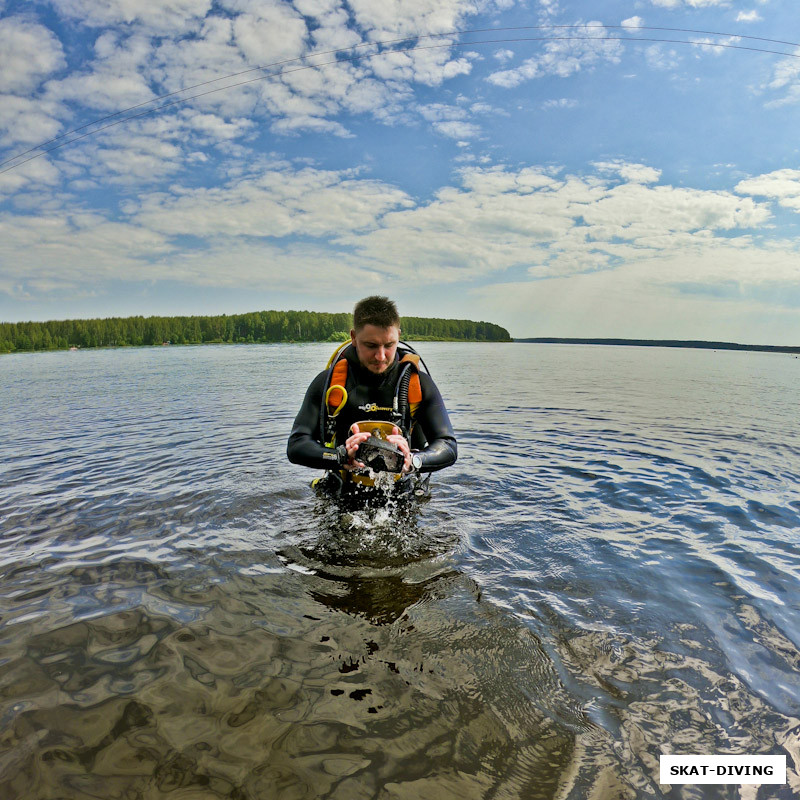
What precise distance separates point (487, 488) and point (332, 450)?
3.52 metres

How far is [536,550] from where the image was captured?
5.78m

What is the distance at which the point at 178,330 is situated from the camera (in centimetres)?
18512

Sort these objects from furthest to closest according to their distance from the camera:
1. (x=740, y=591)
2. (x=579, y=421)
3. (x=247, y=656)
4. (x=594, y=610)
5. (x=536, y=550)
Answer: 1. (x=579, y=421)
2. (x=536, y=550)
3. (x=740, y=591)
4. (x=594, y=610)
5. (x=247, y=656)

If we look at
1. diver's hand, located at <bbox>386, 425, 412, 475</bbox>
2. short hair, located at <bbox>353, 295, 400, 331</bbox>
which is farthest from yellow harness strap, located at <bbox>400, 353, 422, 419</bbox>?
diver's hand, located at <bbox>386, 425, 412, 475</bbox>

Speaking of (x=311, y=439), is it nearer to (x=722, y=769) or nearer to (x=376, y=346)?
(x=376, y=346)

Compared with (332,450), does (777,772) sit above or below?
below

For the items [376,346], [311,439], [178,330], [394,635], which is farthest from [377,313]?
[178,330]

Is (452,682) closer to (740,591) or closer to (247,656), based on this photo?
(247,656)

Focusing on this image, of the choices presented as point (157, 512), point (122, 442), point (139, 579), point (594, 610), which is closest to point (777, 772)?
point (594, 610)

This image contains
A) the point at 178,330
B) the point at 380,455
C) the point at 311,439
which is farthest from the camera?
the point at 178,330

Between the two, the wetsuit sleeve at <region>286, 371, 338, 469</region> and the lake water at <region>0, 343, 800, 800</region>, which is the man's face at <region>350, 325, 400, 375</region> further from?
the lake water at <region>0, 343, 800, 800</region>

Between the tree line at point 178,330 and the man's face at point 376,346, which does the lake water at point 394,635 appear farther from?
the tree line at point 178,330

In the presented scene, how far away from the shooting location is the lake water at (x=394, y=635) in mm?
2773

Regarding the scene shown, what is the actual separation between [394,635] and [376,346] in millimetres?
3136
